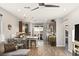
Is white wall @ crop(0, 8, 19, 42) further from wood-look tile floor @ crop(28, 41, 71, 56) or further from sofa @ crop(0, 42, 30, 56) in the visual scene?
wood-look tile floor @ crop(28, 41, 71, 56)

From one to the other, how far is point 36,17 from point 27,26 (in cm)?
46

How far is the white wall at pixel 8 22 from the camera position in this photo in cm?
322

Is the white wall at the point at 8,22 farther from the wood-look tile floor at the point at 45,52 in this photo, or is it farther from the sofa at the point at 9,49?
the wood-look tile floor at the point at 45,52

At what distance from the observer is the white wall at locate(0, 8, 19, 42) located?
127 inches

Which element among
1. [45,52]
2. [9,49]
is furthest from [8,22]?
[45,52]

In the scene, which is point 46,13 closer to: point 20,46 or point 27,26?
point 27,26

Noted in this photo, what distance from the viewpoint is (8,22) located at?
328cm

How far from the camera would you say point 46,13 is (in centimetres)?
391

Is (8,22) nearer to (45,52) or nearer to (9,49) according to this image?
(9,49)

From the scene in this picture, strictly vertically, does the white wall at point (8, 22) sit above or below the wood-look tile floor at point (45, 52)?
above

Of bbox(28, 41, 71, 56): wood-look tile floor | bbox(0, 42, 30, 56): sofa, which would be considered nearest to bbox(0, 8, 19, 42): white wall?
bbox(0, 42, 30, 56): sofa

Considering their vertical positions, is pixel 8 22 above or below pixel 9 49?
above

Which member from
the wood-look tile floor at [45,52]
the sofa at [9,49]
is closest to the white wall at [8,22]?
the sofa at [9,49]

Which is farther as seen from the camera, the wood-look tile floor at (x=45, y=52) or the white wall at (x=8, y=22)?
the white wall at (x=8, y=22)
